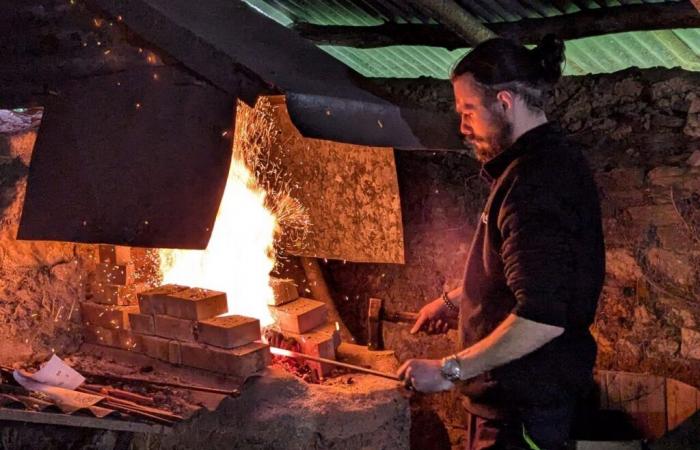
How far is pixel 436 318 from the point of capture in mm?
3299

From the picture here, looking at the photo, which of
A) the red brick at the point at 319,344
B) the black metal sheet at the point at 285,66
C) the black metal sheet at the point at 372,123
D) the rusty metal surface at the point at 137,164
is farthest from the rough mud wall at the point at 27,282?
the black metal sheet at the point at 372,123

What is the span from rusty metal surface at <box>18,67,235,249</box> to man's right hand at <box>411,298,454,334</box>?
128cm

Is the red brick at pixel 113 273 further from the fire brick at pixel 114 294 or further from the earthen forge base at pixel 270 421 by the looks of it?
the earthen forge base at pixel 270 421

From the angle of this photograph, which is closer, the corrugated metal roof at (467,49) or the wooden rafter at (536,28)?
the wooden rafter at (536,28)

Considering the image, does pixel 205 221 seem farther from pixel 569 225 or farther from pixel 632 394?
pixel 632 394

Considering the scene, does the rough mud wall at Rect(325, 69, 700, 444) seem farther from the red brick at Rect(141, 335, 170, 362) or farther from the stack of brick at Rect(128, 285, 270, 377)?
the red brick at Rect(141, 335, 170, 362)

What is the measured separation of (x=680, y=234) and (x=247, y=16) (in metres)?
2.80

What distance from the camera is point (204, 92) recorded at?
2637 mm

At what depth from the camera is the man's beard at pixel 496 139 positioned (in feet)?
8.29

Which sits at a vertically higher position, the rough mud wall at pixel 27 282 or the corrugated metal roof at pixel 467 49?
the corrugated metal roof at pixel 467 49

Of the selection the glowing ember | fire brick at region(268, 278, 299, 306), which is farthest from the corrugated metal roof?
fire brick at region(268, 278, 299, 306)

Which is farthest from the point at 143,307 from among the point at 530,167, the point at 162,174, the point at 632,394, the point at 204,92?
the point at 632,394

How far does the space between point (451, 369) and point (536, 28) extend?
2273 mm

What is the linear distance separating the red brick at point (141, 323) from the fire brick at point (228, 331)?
35cm
